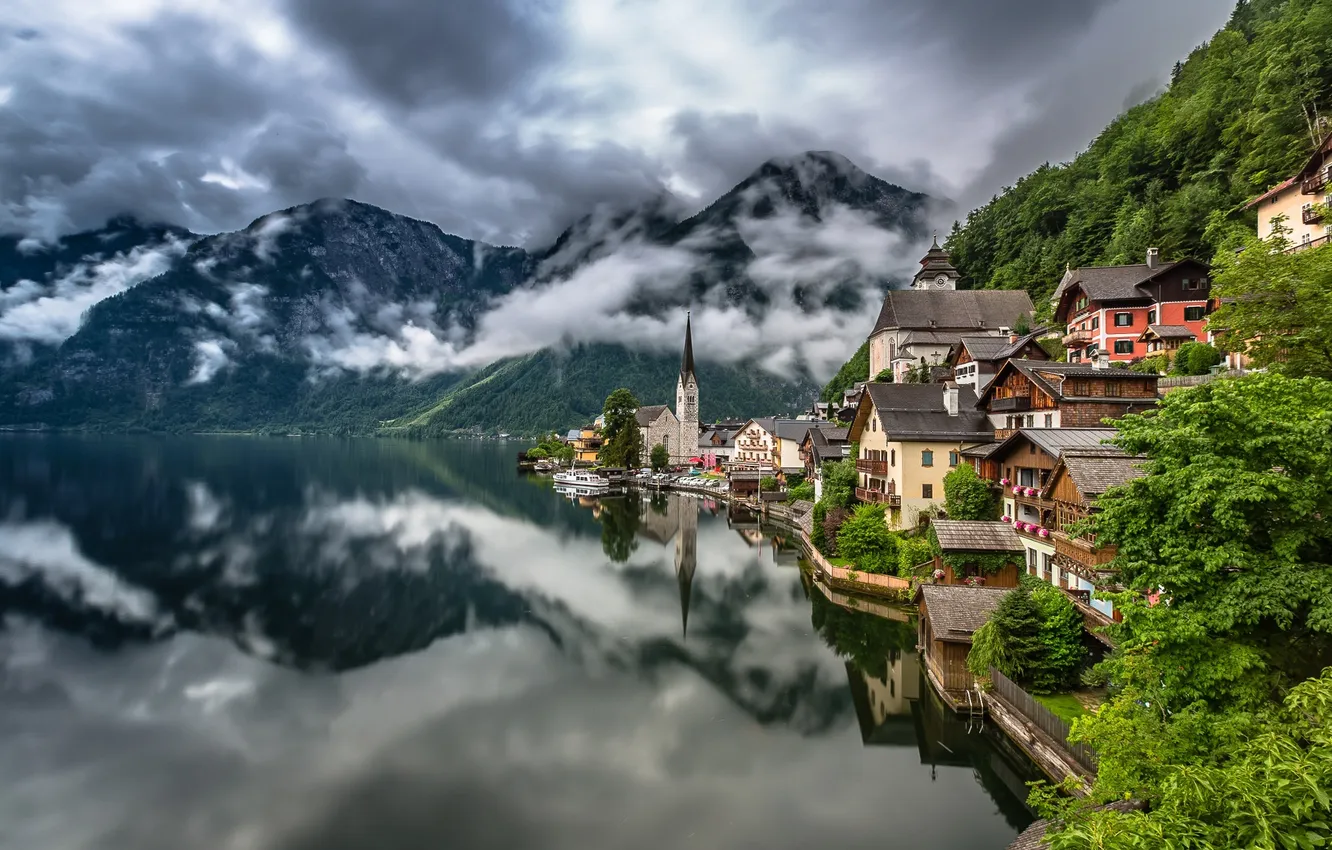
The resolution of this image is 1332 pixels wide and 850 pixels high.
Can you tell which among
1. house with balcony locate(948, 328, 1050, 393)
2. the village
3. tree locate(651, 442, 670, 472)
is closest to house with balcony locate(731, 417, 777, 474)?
tree locate(651, 442, 670, 472)

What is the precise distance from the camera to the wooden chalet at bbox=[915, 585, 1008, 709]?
21.5m

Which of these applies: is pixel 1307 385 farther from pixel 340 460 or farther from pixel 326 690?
pixel 340 460

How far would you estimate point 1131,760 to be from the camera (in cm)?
1102

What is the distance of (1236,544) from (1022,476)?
2070 cm

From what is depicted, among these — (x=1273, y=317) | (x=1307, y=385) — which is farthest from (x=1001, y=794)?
(x=1273, y=317)

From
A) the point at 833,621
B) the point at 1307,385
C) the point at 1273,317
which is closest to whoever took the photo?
the point at 1307,385

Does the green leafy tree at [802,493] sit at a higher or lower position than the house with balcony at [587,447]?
lower

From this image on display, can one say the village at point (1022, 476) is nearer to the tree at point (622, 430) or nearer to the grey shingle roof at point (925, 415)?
the grey shingle roof at point (925, 415)

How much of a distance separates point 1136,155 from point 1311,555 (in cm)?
7323

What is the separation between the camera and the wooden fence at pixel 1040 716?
15.2 m

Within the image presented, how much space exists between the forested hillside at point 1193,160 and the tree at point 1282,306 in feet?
107

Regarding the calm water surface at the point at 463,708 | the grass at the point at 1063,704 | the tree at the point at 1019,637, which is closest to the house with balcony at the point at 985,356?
the calm water surface at the point at 463,708

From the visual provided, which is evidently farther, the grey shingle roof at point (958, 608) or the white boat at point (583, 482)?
the white boat at point (583, 482)

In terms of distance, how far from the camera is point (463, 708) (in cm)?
2323
